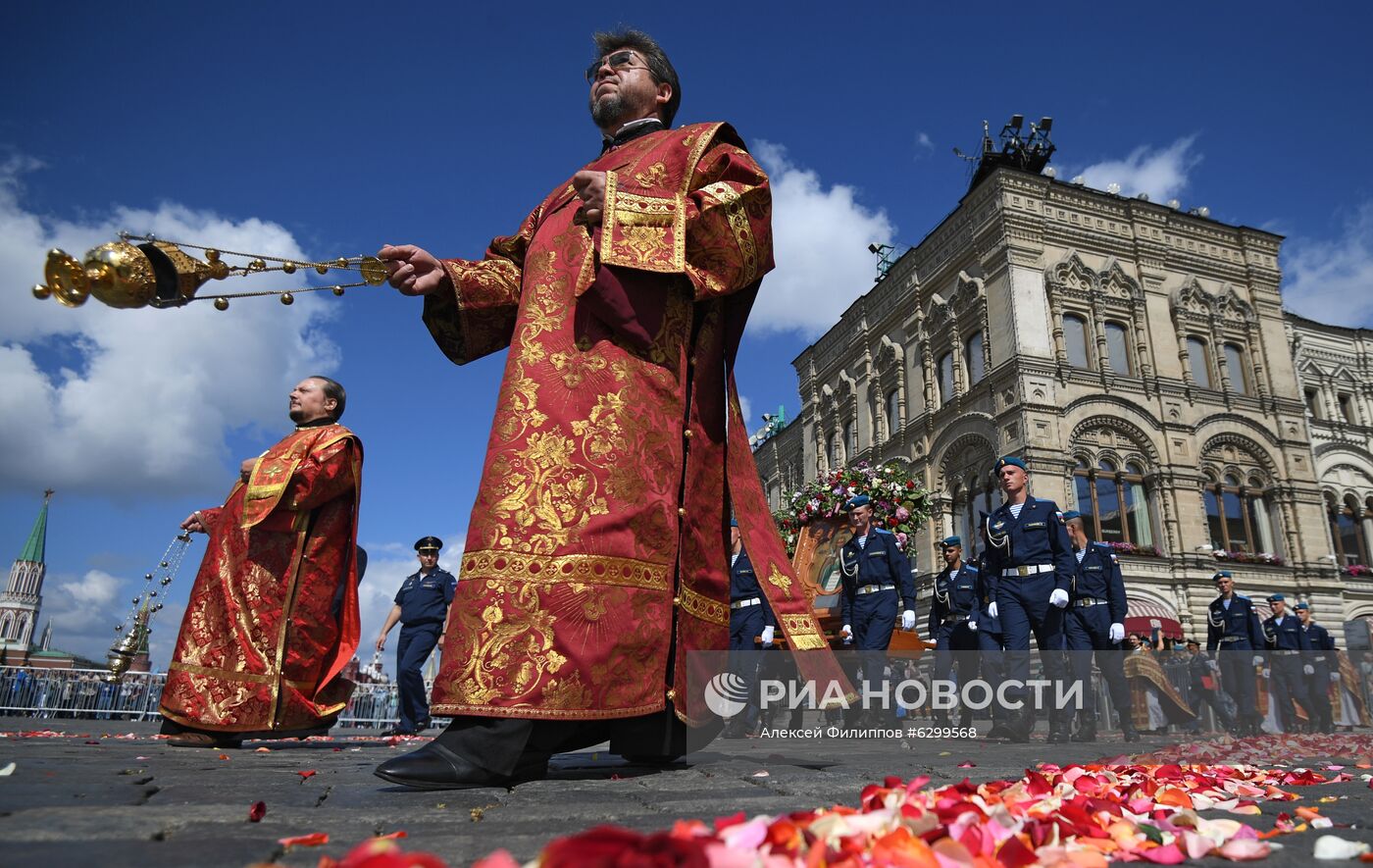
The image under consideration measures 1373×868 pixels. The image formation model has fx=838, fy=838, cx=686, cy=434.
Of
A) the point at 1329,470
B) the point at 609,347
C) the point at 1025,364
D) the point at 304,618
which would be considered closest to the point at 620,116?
the point at 609,347

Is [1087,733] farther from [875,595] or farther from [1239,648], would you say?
[1239,648]

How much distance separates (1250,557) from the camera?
72.5 ft

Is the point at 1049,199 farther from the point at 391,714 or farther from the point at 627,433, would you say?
the point at 627,433

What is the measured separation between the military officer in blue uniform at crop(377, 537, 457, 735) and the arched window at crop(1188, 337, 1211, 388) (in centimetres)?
2275

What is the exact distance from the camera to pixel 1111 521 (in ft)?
70.8

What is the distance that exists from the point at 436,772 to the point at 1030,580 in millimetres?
6303

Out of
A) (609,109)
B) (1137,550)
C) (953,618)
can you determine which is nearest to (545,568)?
(609,109)

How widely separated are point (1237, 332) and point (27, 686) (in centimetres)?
3055

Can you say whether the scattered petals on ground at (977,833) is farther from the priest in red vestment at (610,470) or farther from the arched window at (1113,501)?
the arched window at (1113,501)

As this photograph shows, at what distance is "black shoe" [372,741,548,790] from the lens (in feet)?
7.30

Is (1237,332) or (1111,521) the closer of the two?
(1111,521)

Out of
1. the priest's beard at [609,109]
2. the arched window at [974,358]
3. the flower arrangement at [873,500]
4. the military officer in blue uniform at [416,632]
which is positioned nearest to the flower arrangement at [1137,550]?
the arched window at [974,358]

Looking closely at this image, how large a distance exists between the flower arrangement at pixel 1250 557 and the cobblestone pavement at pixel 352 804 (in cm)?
2216

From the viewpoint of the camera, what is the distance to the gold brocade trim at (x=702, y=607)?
2906mm
